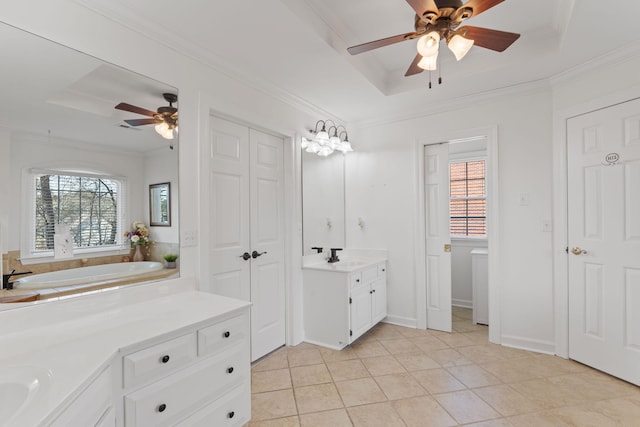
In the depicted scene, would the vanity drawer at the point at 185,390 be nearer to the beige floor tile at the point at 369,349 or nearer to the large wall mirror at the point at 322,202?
the beige floor tile at the point at 369,349

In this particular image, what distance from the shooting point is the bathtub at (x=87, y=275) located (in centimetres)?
144

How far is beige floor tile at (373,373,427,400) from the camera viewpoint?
2166mm

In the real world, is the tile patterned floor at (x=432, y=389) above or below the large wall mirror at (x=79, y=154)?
below

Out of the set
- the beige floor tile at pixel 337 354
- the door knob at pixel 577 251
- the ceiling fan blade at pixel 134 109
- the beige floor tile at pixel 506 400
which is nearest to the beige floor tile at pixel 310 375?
the beige floor tile at pixel 337 354

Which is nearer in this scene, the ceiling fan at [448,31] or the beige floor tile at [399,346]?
the ceiling fan at [448,31]

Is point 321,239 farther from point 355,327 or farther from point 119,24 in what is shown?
point 119,24

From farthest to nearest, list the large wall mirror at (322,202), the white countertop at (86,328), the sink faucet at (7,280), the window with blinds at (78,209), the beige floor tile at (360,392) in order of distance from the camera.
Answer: the large wall mirror at (322,202)
the beige floor tile at (360,392)
the window with blinds at (78,209)
the sink faucet at (7,280)
the white countertop at (86,328)

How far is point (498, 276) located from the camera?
118 inches

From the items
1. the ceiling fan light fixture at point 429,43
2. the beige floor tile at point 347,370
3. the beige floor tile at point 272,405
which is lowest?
the beige floor tile at point 347,370

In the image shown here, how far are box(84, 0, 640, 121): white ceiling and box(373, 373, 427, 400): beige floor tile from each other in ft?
8.13

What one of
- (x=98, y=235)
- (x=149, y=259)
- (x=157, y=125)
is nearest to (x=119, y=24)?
(x=157, y=125)

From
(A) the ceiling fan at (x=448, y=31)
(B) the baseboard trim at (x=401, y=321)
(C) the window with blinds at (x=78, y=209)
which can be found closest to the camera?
(C) the window with blinds at (x=78, y=209)

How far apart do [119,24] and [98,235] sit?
1176 mm

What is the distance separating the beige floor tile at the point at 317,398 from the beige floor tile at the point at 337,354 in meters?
0.42
